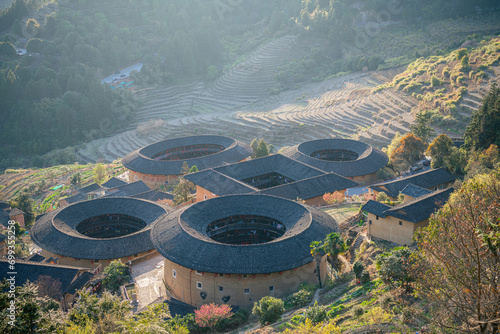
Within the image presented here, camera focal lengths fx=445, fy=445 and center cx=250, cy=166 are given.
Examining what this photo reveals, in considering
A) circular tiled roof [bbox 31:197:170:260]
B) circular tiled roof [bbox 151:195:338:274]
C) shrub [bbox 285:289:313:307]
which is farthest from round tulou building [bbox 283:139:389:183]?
shrub [bbox 285:289:313:307]

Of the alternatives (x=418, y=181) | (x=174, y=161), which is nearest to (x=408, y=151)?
(x=418, y=181)

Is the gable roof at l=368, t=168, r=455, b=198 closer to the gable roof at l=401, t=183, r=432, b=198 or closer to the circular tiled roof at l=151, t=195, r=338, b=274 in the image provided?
the gable roof at l=401, t=183, r=432, b=198

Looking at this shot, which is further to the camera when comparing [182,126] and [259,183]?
[182,126]

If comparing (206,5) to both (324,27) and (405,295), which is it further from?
(405,295)

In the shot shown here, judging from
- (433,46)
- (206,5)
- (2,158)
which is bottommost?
(2,158)

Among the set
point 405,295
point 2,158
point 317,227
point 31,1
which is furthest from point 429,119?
point 31,1

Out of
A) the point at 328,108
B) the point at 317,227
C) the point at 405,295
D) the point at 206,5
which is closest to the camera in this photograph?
the point at 405,295

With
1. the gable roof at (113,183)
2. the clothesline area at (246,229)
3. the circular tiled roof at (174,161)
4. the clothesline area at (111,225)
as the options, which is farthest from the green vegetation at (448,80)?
the gable roof at (113,183)
